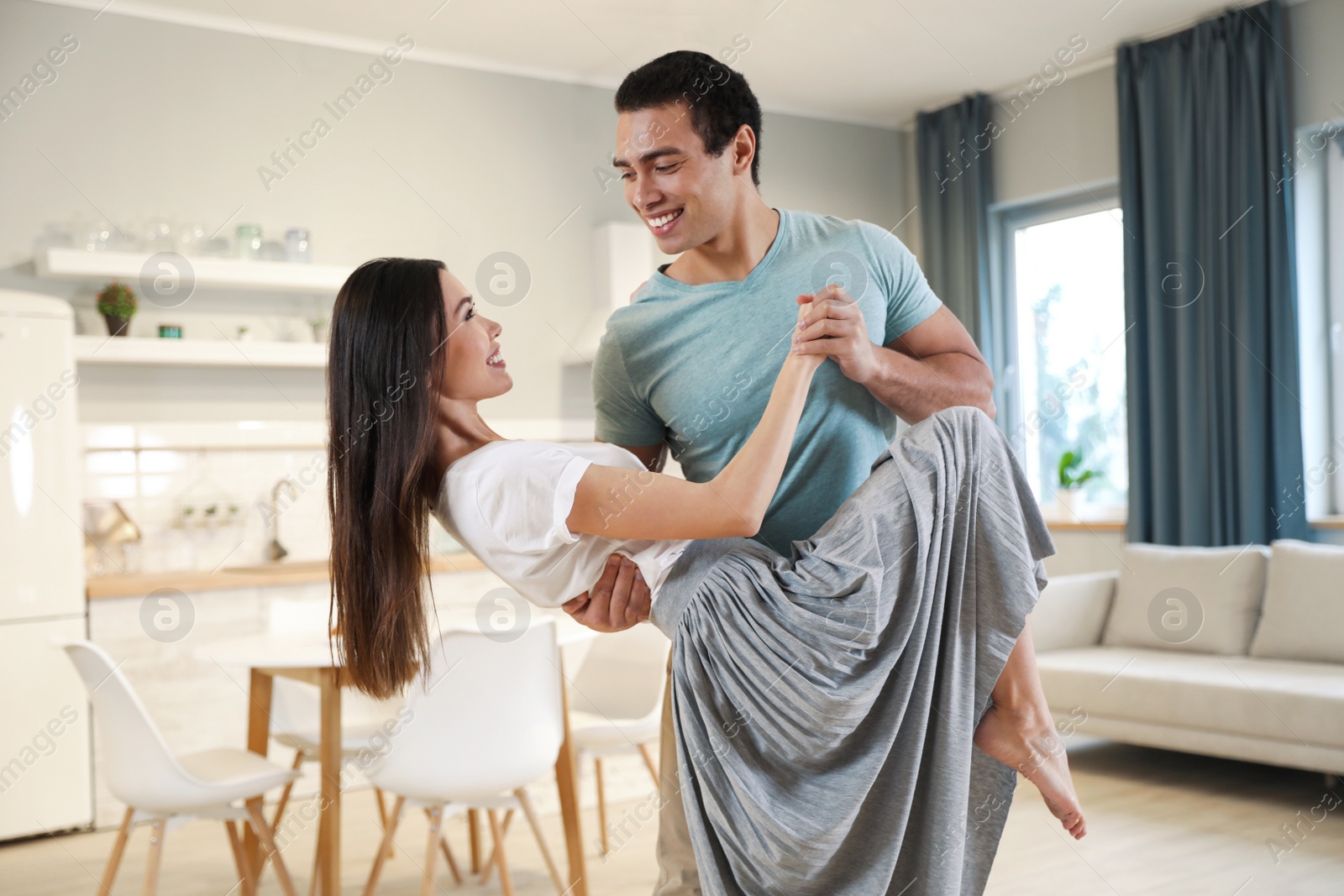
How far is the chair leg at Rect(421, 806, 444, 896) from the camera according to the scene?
2961mm

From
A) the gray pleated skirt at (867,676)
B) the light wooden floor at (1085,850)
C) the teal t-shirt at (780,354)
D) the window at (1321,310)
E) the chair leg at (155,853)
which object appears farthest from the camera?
the window at (1321,310)

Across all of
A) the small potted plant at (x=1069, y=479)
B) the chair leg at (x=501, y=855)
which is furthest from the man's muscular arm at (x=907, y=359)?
the small potted plant at (x=1069, y=479)

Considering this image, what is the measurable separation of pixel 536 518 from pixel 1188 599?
13.5 ft

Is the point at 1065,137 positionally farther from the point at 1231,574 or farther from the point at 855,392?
the point at 855,392

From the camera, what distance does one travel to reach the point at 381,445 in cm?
152

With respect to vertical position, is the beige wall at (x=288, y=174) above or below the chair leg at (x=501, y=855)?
above

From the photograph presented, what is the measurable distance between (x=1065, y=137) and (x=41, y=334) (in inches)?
197

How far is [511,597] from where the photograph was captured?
4820mm

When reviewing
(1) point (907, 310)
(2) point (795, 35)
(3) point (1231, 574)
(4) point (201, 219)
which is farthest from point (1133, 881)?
(4) point (201, 219)

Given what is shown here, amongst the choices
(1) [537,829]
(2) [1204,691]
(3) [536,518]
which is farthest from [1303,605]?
(3) [536,518]

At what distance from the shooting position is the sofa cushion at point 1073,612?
16.5 feet

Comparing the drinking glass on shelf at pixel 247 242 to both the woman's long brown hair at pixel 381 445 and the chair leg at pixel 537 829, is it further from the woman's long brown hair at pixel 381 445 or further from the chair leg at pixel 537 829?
the woman's long brown hair at pixel 381 445

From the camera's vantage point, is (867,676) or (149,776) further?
(149,776)

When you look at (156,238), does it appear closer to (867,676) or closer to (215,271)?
(215,271)
